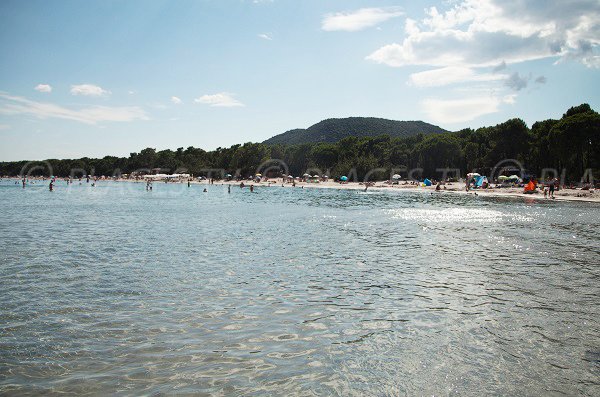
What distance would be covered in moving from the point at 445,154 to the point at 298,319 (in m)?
120

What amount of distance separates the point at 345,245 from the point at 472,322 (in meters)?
13.9

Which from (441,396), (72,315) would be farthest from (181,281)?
(441,396)

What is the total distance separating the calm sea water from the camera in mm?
7988

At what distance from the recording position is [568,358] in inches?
359

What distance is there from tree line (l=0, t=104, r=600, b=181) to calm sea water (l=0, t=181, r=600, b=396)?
69452mm

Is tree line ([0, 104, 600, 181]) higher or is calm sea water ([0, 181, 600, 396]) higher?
tree line ([0, 104, 600, 181])

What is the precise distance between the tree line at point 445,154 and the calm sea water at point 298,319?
2734 inches

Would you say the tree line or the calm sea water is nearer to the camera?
the calm sea water

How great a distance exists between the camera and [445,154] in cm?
12219

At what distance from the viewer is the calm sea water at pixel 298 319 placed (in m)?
7.99

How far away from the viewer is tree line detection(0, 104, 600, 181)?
80.3 meters

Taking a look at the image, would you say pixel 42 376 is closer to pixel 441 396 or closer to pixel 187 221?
pixel 441 396

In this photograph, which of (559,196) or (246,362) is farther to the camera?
(559,196)

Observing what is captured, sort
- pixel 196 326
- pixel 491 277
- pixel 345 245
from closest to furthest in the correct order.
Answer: pixel 196 326, pixel 491 277, pixel 345 245
